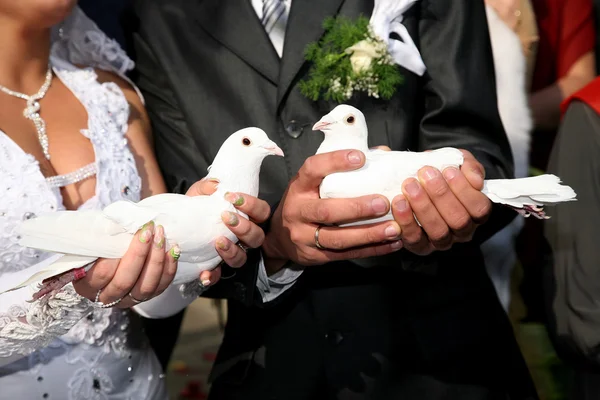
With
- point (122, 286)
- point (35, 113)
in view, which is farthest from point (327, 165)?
point (35, 113)

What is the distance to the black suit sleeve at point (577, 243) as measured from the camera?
6.32ft

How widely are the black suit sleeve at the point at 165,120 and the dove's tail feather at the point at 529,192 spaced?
721 mm

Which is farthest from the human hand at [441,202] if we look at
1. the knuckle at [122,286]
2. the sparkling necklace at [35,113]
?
the sparkling necklace at [35,113]

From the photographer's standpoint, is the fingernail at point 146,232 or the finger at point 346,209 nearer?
the fingernail at point 146,232

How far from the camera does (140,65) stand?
2223 mm

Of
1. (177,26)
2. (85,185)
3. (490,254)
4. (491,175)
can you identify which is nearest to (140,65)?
(177,26)

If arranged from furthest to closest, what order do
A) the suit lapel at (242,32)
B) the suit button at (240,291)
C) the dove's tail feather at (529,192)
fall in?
the suit lapel at (242,32), the suit button at (240,291), the dove's tail feather at (529,192)

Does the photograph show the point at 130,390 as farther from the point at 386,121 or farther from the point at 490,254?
the point at 490,254

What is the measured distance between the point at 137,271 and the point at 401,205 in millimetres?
545

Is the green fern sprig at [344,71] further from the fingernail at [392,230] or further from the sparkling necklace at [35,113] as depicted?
the sparkling necklace at [35,113]

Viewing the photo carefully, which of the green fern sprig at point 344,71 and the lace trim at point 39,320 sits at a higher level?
the green fern sprig at point 344,71

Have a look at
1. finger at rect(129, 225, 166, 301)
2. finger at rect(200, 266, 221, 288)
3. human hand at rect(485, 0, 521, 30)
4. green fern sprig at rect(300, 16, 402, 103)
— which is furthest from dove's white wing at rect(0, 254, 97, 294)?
human hand at rect(485, 0, 521, 30)

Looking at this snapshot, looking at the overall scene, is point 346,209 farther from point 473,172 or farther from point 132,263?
point 132,263

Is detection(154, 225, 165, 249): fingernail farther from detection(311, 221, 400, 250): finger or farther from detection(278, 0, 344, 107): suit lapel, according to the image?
detection(278, 0, 344, 107): suit lapel
